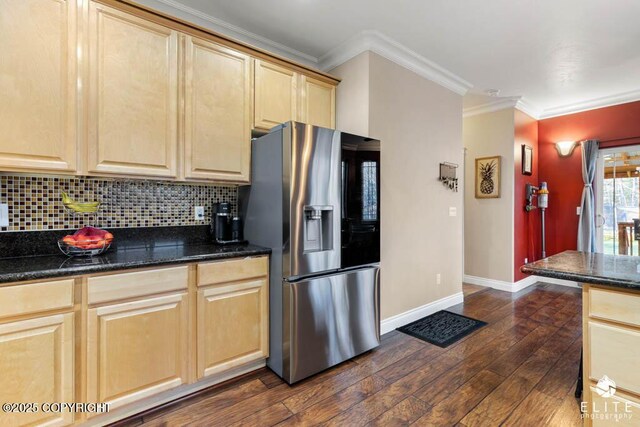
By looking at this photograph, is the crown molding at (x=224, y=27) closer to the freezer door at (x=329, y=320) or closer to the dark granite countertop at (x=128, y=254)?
the dark granite countertop at (x=128, y=254)

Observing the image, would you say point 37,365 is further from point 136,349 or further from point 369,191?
point 369,191

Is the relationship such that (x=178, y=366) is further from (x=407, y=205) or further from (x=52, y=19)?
Result: (x=407, y=205)

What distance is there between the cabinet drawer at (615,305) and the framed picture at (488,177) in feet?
10.9

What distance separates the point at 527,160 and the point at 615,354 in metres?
3.93

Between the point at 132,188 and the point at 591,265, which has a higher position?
the point at 132,188

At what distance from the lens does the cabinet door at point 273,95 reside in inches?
96.9

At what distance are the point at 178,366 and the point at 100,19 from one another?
7.04ft

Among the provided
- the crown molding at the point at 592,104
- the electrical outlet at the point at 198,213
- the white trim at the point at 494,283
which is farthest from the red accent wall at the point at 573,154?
the electrical outlet at the point at 198,213

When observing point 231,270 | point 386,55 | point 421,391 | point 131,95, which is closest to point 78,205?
point 131,95

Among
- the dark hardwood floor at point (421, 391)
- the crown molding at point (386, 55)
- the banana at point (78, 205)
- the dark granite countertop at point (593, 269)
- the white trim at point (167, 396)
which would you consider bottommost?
the dark hardwood floor at point (421, 391)

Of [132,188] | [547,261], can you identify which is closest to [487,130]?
[547,261]

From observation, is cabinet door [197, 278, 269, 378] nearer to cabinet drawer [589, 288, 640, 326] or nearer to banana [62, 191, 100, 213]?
banana [62, 191, 100, 213]

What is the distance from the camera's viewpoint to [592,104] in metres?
4.38

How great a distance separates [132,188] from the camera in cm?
225
